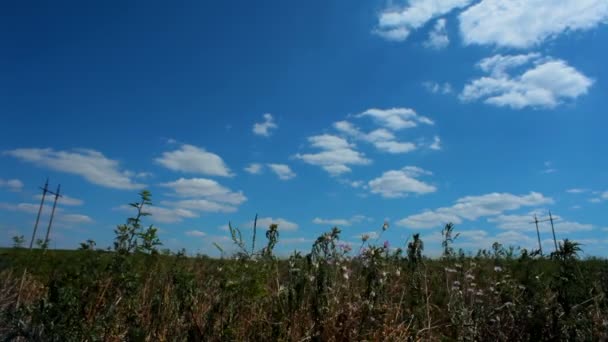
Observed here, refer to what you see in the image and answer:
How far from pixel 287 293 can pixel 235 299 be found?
464mm

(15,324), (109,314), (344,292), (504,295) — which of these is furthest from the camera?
(504,295)

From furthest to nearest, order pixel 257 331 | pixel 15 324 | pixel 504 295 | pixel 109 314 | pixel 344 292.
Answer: pixel 504 295
pixel 344 292
pixel 109 314
pixel 257 331
pixel 15 324

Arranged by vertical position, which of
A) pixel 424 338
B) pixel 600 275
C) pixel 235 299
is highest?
pixel 600 275

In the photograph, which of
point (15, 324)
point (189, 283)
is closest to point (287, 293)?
point (189, 283)

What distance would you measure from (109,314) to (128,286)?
425 mm

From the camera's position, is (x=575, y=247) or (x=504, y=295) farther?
(x=504, y=295)

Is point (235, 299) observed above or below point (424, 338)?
above

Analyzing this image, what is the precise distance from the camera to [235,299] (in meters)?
3.85

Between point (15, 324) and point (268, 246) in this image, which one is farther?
point (268, 246)

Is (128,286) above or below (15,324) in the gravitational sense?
above

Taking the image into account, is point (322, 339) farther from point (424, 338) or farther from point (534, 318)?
point (534, 318)

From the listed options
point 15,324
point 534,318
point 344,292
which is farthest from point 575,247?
point 15,324

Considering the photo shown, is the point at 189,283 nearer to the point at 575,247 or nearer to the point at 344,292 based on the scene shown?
the point at 344,292

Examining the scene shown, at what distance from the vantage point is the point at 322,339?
357 centimetres
